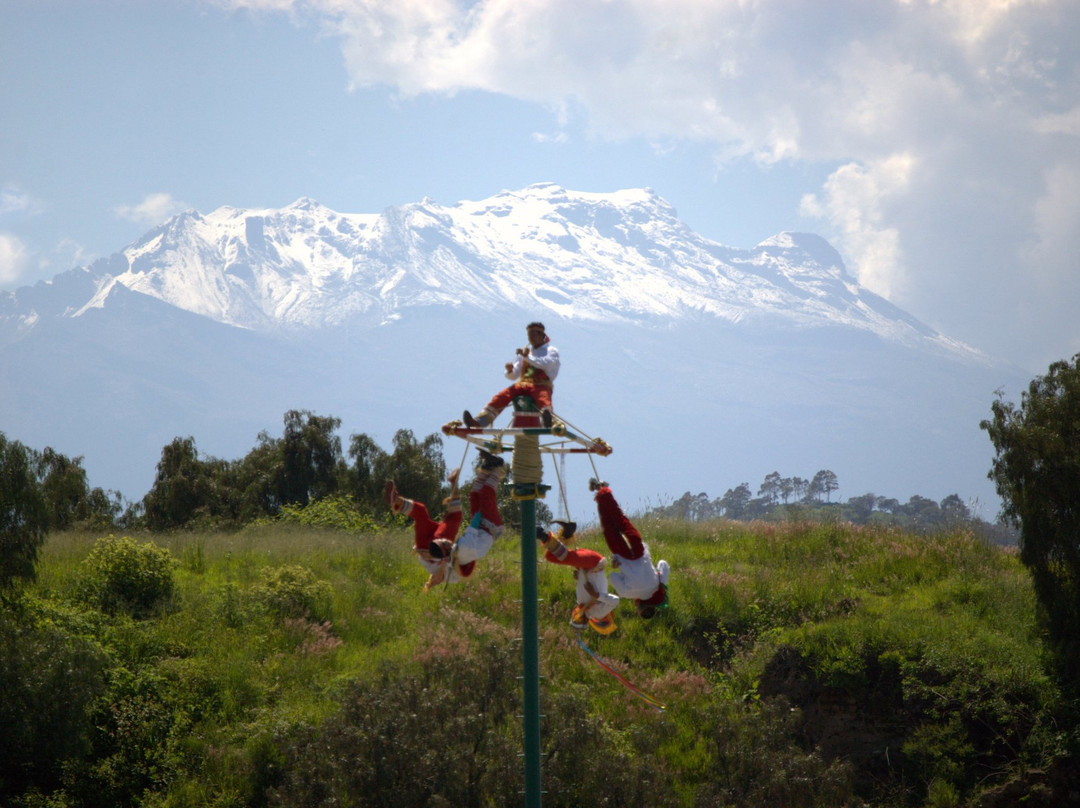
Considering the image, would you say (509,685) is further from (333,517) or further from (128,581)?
(333,517)

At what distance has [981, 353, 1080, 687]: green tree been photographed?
1311 cm

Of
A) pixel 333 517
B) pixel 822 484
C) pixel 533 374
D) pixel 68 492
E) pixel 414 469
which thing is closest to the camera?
pixel 533 374

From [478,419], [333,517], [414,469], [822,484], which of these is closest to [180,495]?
[414,469]

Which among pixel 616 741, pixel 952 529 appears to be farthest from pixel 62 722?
pixel 952 529

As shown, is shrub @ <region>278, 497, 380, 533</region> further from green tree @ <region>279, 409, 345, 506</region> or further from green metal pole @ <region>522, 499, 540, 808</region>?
green metal pole @ <region>522, 499, 540, 808</region>

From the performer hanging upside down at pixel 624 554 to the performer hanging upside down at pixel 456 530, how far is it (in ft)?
2.48

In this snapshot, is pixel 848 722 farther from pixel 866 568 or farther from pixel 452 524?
pixel 452 524

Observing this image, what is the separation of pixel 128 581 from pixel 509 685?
23.2ft

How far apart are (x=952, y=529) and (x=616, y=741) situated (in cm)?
953

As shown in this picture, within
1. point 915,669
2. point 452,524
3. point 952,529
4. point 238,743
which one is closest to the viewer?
point 452,524

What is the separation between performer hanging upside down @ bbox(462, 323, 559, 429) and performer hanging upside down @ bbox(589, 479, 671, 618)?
832 mm

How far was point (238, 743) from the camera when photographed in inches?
509

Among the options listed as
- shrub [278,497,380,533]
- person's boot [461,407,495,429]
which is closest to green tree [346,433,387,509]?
shrub [278,497,380,533]

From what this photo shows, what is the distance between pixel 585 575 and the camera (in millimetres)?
7031
